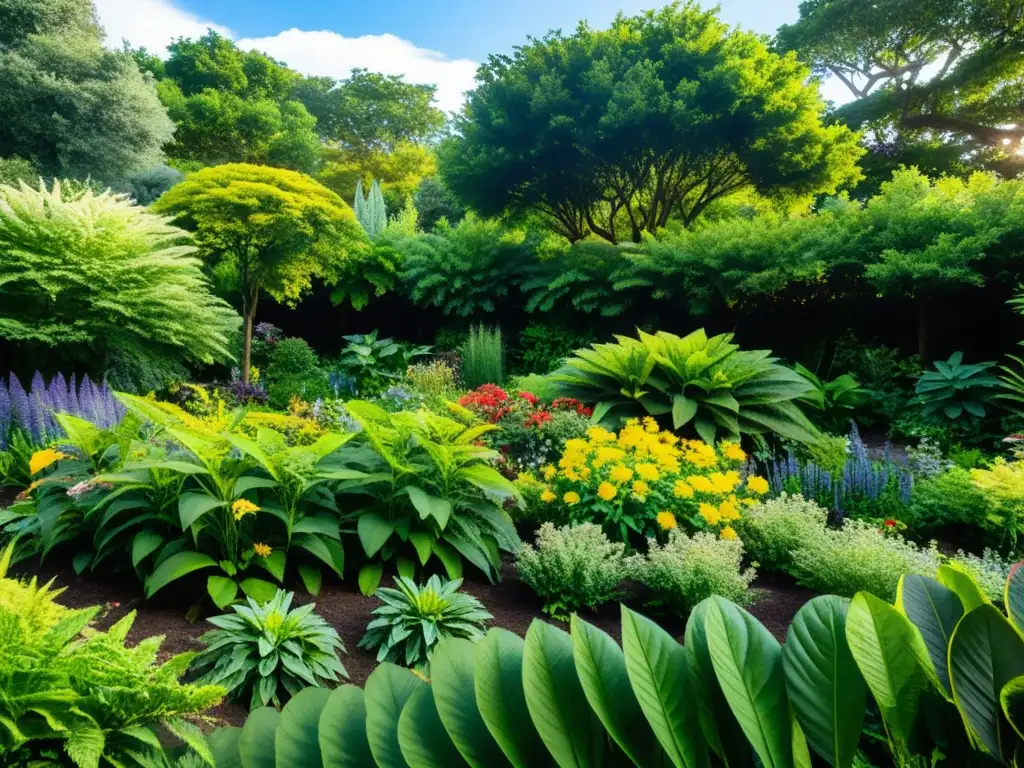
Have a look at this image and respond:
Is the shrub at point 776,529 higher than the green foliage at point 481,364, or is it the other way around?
the green foliage at point 481,364

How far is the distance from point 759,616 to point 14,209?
7.16 m

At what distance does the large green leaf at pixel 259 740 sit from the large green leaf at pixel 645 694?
2.02ft

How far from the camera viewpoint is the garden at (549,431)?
3.75ft

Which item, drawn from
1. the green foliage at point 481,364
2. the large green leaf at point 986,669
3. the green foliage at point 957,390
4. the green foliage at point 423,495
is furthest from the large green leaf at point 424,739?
the green foliage at point 481,364

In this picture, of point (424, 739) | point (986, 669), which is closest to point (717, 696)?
point (986, 669)

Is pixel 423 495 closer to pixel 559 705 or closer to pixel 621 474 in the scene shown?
pixel 621 474

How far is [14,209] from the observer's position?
631 centimetres

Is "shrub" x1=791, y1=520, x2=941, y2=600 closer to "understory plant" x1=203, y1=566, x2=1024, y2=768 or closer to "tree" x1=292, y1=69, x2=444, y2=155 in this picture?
"understory plant" x1=203, y1=566, x2=1024, y2=768

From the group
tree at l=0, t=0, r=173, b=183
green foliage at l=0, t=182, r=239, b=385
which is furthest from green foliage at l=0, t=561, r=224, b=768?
tree at l=0, t=0, r=173, b=183

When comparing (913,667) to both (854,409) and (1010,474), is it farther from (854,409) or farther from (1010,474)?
(854,409)

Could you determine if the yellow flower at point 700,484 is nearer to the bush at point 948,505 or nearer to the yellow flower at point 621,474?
the yellow flower at point 621,474

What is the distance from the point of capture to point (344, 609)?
8.66 feet

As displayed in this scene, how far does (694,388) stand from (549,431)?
126cm

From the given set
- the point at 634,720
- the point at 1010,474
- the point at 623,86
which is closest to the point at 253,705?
the point at 634,720
